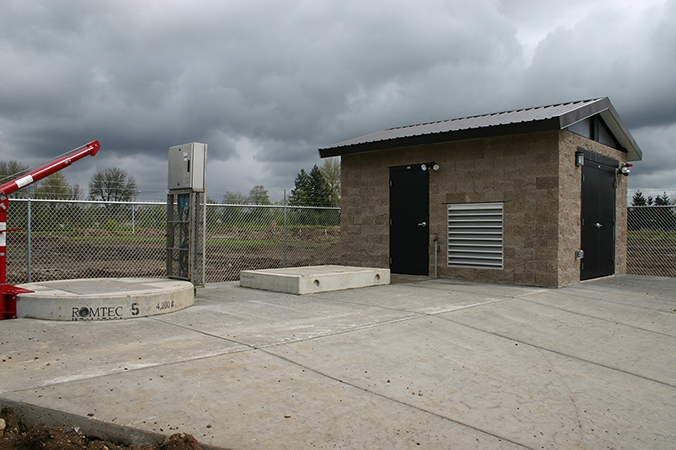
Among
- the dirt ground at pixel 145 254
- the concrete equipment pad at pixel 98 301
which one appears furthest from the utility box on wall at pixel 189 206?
the dirt ground at pixel 145 254

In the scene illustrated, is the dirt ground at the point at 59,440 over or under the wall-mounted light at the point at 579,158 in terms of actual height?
under

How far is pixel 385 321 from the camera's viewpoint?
6.91 meters

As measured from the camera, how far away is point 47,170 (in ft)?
24.1

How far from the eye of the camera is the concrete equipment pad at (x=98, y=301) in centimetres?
654

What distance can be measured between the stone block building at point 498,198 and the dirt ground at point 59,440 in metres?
9.02

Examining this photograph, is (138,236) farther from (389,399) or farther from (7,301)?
(389,399)

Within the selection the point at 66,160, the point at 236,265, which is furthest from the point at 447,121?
the point at 66,160

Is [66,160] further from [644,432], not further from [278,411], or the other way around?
[644,432]

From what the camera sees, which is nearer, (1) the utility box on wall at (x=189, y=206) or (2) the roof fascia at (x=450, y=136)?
(1) the utility box on wall at (x=189, y=206)

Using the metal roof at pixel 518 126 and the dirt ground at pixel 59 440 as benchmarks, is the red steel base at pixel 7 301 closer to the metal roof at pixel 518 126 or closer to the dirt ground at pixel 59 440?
the dirt ground at pixel 59 440

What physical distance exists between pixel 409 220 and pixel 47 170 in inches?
309

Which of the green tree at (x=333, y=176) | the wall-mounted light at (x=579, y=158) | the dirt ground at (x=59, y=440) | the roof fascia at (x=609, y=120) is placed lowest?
the dirt ground at (x=59, y=440)

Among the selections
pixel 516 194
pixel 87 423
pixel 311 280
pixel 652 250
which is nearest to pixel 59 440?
pixel 87 423

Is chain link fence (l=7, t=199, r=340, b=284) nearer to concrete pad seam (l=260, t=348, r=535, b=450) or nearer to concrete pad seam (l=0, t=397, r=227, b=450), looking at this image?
concrete pad seam (l=0, t=397, r=227, b=450)
